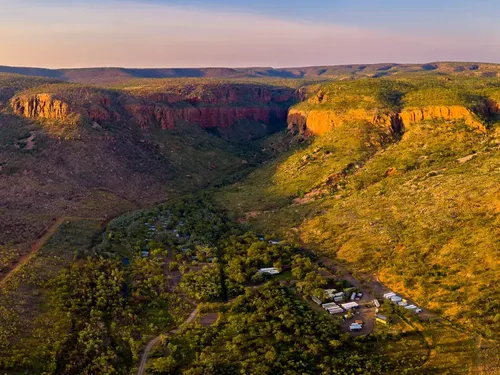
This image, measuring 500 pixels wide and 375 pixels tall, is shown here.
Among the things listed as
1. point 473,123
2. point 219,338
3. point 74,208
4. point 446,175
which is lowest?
point 219,338

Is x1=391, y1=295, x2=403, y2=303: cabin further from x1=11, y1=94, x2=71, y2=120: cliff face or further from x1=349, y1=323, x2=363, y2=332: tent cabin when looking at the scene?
x1=11, y1=94, x2=71, y2=120: cliff face

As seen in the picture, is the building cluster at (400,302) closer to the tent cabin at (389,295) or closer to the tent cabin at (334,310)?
the tent cabin at (389,295)

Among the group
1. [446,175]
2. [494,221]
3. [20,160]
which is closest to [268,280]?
[494,221]

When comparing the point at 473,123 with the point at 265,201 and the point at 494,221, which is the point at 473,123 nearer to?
the point at 494,221

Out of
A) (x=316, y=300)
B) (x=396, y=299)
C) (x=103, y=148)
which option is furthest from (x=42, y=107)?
(x=396, y=299)

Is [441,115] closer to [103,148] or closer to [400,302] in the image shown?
[400,302]
